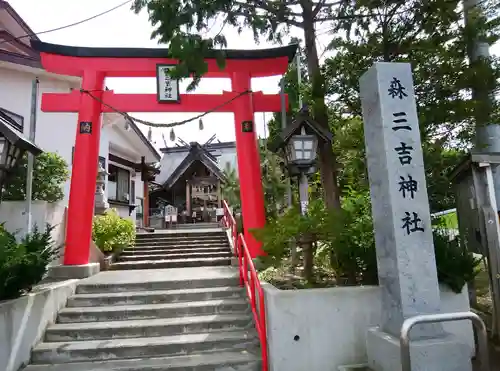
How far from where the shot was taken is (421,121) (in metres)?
5.09

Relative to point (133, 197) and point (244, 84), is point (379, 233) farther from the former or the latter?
point (133, 197)

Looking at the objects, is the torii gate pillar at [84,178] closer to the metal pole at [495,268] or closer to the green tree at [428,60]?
the green tree at [428,60]

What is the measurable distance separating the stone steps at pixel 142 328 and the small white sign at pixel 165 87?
5.07 meters

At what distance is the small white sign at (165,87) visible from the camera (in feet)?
27.1

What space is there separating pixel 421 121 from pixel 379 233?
2.02 meters

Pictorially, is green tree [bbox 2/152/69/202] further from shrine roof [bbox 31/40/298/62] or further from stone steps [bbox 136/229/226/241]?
stone steps [bbox 136/229/226/241]

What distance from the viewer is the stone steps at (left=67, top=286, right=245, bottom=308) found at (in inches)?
239

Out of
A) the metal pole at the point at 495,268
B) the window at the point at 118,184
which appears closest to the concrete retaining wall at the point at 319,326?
the metal pole at the point at 495,268

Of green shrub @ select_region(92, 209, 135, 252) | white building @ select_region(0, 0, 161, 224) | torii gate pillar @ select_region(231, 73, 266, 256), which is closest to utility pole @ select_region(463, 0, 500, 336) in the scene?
torii gate pillar @ select_region(231, 73, 266, 256)

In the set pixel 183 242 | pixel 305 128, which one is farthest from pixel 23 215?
pixel 305 128

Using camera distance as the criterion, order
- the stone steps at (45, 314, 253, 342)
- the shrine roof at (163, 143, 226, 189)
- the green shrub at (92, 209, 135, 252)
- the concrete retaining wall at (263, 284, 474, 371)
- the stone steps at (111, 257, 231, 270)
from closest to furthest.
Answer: the concrete retaining wall at (263, 284, 474, 371), the stone steps at (45, 314, 253, 342), the stone steps at (111, 257, 231, 270), the green shrub at (92, 209, 135, 252), the shrine roof at (163, 143, 226, 189)

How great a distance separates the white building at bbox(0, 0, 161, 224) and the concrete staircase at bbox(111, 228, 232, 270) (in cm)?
312

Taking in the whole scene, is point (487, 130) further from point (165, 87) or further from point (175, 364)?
point (165, 87)

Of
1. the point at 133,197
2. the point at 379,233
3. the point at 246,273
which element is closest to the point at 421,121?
the point at 379,233
